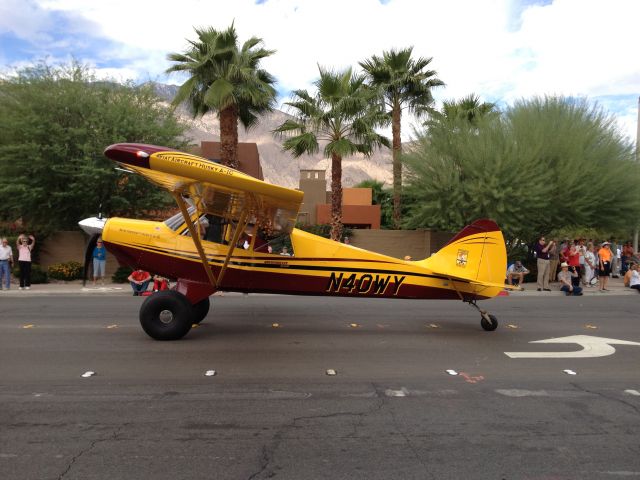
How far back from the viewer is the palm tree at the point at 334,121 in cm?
2178

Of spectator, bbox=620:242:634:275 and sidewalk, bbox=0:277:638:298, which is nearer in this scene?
sidewalk, bbox=0:277:638:298

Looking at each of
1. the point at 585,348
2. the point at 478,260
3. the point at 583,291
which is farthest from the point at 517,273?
the point at 585,348

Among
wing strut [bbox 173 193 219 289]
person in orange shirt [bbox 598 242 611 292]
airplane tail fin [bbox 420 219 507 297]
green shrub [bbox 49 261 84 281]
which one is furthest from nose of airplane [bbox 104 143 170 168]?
person in orange shirt [bbox 598 242 611 292]

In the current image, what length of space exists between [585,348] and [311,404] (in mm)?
5032

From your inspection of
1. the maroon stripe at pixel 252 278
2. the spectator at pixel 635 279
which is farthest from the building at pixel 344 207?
the maroon stripe at pixel 252 278

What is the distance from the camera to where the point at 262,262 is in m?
8.77

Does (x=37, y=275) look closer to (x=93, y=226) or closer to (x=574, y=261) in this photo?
(x=93, y=226)

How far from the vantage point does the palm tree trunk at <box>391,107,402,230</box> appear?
77.3 feet

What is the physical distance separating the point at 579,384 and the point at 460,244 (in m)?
3.64

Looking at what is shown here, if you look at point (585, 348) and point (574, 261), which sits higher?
point (574, 261)

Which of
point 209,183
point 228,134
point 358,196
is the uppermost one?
point 358,196

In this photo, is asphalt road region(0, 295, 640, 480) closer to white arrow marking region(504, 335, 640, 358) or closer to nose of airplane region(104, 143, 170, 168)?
white arrow marking region(504, 335, 640, 358)

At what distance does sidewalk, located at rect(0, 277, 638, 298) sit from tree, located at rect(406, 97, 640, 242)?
2705 millimetres

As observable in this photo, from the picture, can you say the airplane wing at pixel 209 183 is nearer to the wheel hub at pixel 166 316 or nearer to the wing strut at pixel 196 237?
the wing strut at pixel 196 237
